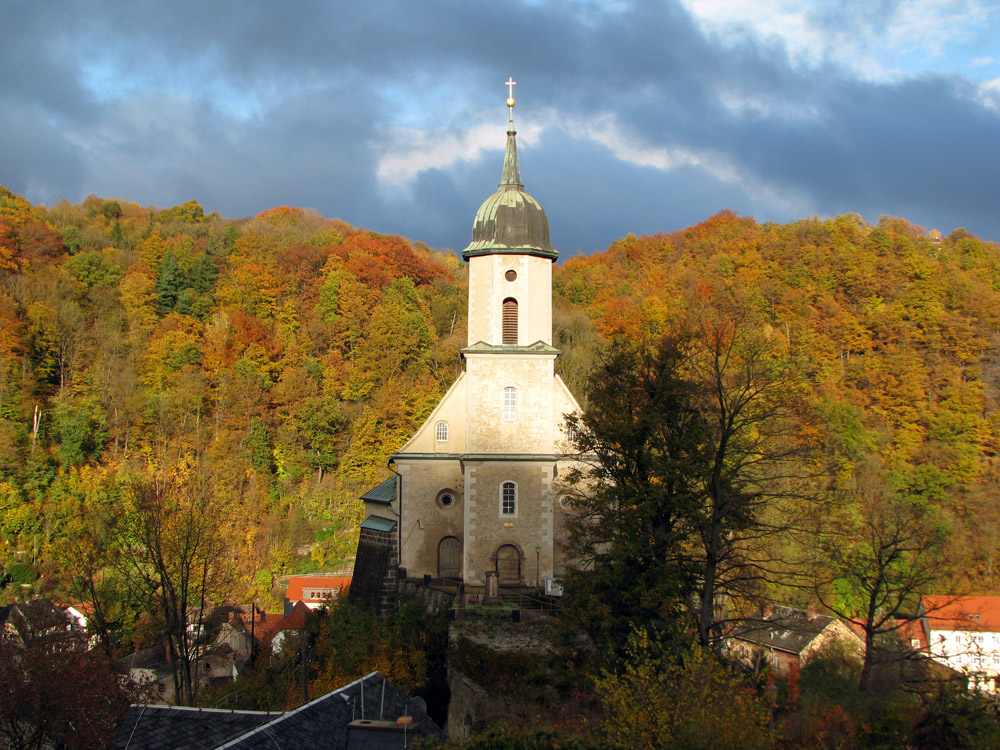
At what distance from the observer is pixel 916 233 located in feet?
199

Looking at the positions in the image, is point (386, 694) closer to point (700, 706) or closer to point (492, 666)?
point (492, 666)

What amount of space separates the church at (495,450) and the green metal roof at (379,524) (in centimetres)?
5

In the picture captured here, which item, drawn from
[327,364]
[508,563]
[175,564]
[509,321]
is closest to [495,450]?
[508,563]

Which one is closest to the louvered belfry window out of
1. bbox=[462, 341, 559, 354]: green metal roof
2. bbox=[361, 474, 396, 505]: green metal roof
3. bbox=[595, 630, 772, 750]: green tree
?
bbox=[462, 341, 559, 354]: green metal roof

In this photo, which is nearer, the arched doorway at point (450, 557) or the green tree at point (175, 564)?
the green tree at point (175, 564)

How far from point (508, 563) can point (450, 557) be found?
258 centimetres

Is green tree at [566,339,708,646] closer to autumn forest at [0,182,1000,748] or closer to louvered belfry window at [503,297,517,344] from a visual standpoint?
louvered belfry window at [503,297,517,344]

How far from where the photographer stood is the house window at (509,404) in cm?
2469

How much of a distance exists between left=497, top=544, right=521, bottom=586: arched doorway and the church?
0.09 ft

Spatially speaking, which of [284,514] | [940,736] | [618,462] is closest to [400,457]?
[618,462]

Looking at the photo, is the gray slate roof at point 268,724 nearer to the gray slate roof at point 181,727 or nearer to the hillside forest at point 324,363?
the gray slate roof at point 181,727

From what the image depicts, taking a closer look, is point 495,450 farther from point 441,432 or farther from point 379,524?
point 379,524

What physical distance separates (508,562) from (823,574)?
31.2ft

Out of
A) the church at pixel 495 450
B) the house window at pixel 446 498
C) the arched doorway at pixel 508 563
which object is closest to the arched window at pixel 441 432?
the church at pixel 495 450
